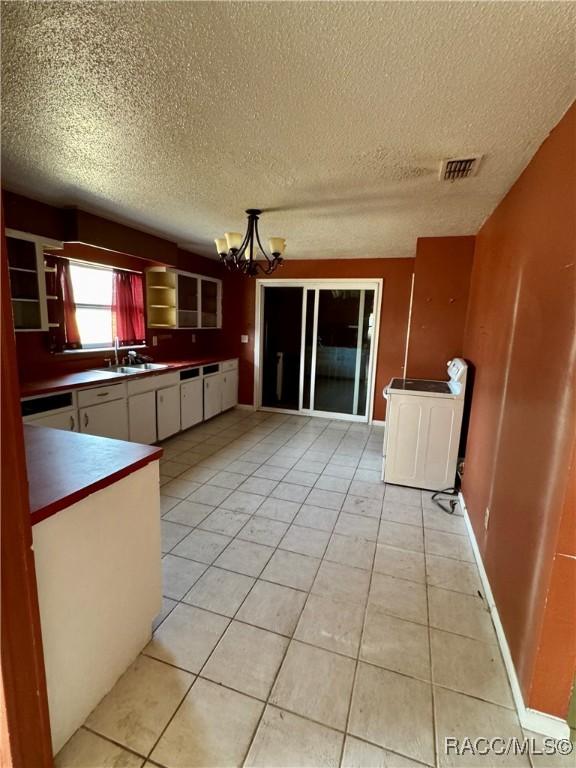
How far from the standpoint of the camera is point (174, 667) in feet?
4.83

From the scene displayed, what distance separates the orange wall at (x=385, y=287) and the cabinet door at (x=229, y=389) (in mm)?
1676

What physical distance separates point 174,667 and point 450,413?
103 inches

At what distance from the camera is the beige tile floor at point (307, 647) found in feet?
4.00

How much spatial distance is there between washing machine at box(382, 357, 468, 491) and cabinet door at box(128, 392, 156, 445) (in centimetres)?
247

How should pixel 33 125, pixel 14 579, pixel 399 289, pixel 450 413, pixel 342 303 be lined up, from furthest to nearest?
1. pixel 342 303
2. pixel 399 289
3. pixel 450 413
4. pixel 33 125
5. pixel 14 579

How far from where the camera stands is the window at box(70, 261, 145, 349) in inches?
138

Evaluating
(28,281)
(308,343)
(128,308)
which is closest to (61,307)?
(28,281)

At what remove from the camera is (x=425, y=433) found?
308cm

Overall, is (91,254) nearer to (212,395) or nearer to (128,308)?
(128,308)

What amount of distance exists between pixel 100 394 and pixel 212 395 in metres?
1.96

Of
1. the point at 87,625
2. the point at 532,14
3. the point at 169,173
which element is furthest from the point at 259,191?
the point at 87,625

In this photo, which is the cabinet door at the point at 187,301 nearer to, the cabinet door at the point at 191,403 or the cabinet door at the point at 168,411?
the cabinet door at the point at 191,403

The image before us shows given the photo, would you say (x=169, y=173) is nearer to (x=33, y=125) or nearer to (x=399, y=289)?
(x=33, y=125)

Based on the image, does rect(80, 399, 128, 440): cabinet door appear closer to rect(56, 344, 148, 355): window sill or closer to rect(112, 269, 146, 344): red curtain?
rect(56, 344, 148, 355): window sill
